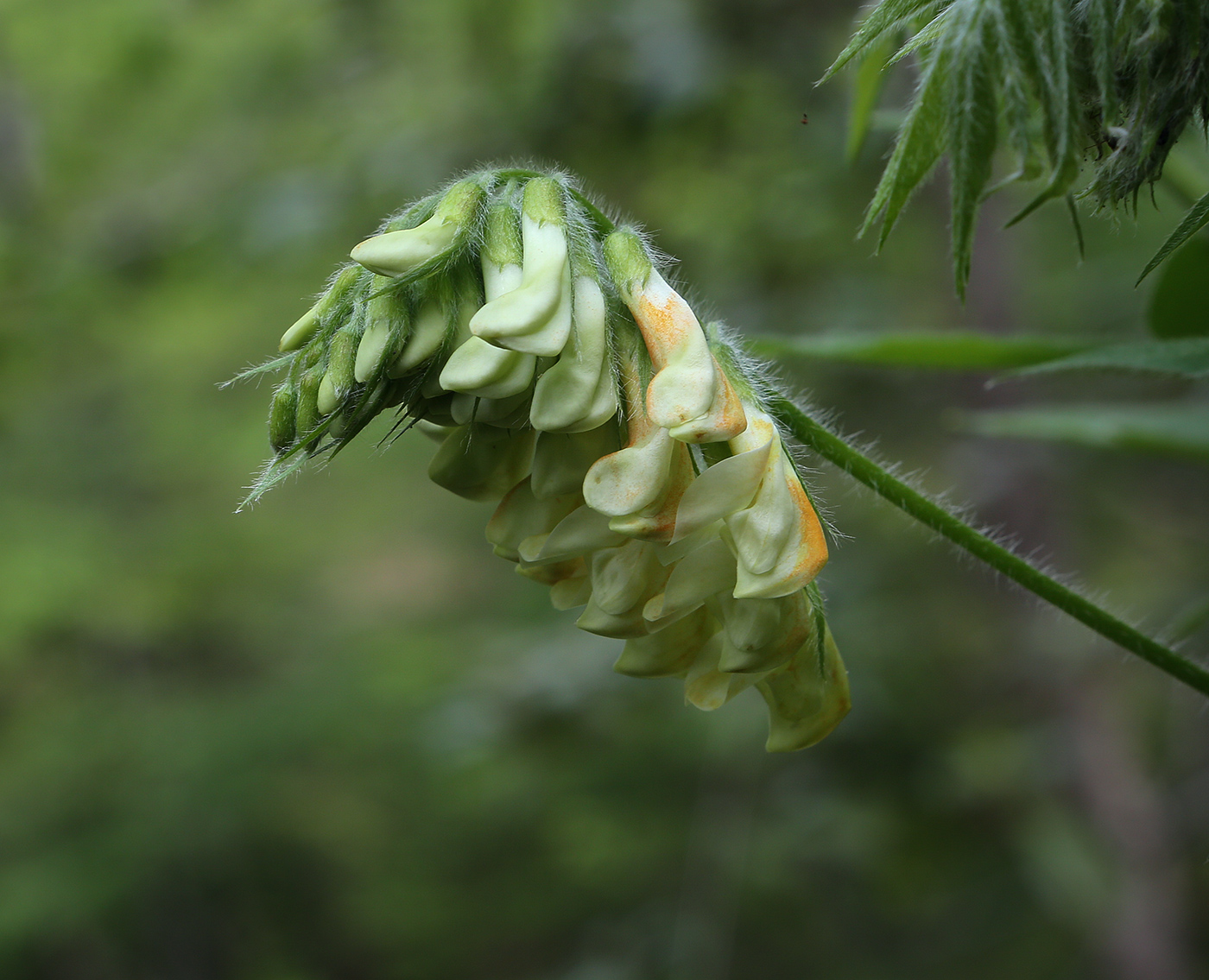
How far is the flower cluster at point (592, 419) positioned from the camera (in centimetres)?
67

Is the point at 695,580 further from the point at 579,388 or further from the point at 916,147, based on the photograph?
the point at 916,147

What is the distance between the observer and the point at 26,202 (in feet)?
16.3

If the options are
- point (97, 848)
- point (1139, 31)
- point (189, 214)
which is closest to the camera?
point (1139, 31)

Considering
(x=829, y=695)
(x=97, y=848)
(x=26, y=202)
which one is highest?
(x=829, y=695)

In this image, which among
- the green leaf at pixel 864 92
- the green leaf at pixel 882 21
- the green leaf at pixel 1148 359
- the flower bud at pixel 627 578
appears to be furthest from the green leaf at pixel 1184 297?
the flower bud at pixel 627 578

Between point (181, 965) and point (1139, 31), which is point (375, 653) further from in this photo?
point (1139, 31)

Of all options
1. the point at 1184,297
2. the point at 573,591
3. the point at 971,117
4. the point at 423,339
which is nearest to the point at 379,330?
the point at 423,339

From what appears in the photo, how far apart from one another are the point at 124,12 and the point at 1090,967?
5.14 m

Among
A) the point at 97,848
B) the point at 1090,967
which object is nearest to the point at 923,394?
the point at 1090,967

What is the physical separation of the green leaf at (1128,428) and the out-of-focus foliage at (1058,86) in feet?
2.12

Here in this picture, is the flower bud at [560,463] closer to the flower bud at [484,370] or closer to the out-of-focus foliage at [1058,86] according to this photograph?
the flower bud at [484,370]

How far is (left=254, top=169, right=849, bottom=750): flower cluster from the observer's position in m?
0.67

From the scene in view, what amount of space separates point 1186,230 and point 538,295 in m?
0.35

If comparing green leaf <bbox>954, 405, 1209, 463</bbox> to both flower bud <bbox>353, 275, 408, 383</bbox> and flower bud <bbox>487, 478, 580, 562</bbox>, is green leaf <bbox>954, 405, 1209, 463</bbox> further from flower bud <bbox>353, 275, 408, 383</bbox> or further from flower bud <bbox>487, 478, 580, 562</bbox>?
flower bud <bbox>353, 275, 408, 383</bbox>
